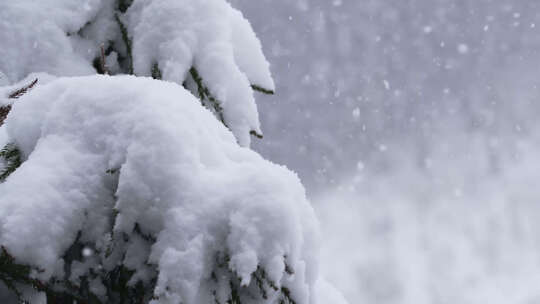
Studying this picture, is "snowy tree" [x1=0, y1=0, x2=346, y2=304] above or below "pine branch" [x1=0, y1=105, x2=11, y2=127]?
above

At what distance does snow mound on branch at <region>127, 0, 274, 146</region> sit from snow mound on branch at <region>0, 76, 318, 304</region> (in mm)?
1024

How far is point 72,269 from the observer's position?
5.12 feet

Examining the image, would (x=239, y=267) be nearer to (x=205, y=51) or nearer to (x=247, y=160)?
(x=247, y=160)

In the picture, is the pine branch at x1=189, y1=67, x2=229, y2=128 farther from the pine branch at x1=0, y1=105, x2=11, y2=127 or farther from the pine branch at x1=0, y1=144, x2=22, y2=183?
the pine branch at x1=0, y1=144, x2=22, y2=183

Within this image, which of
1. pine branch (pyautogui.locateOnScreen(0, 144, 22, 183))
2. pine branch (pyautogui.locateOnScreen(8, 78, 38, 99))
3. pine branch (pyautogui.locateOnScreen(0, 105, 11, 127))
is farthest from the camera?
pine branch (pyautogui.locateOnScreen(8, 78, 38, 99))

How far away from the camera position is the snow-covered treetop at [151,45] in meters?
2.78

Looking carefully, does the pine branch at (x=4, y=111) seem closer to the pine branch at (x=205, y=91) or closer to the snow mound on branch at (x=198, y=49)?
the snow mound on branch at (x=198, y=49)

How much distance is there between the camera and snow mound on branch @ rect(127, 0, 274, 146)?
2758 millimetres

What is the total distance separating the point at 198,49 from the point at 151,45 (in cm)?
30

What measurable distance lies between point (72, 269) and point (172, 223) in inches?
13.8

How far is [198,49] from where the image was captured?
2811mm

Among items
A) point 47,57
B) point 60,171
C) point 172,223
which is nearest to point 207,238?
point 172,223

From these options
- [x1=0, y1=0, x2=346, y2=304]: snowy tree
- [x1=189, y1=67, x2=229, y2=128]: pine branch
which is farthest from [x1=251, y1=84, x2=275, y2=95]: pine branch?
[x1=0, y1=0, x2=346, y2=304]: snowy tree

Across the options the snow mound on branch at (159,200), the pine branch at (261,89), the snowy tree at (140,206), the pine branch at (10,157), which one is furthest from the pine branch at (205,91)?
the pine branch at (10,157)
